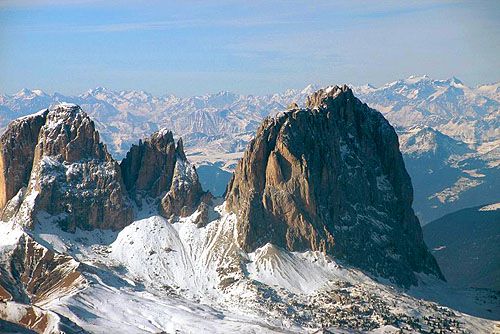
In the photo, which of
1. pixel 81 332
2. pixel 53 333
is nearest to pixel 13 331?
pixel 53 333

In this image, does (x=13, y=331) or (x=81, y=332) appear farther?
(x=81, y=332)

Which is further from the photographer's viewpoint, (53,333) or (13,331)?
(53,333)

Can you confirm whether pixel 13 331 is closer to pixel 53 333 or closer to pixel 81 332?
pixel 53 333
